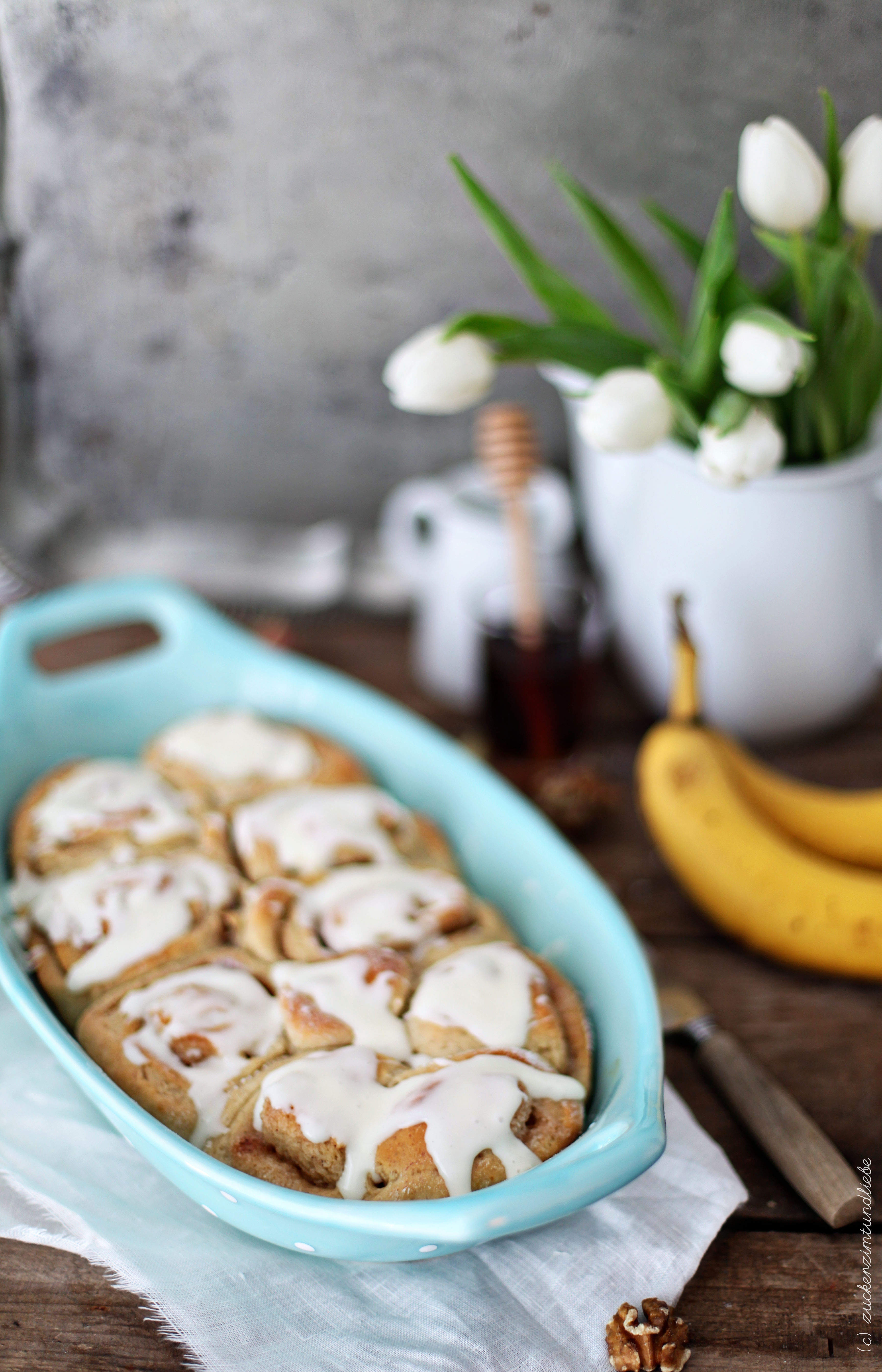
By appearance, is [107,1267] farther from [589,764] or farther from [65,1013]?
[589,764]

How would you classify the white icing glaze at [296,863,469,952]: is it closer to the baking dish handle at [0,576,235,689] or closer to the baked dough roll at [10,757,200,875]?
the baked dough roll at [10,757,200,875]

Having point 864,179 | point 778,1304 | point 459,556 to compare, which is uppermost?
point 864,179

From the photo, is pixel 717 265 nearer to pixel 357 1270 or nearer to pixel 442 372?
pixel 442 372

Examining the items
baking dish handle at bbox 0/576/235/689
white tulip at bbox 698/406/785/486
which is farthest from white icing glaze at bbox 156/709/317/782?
white tulip at bbox 698/406/785/486

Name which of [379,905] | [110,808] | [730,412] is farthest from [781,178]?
[110,808]

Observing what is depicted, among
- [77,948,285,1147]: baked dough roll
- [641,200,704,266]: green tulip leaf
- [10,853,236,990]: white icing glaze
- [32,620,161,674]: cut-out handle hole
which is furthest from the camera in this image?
[32,620,161,674]: cut-out handle hole
